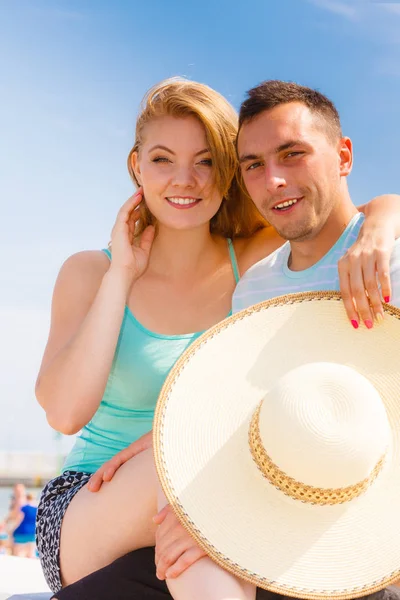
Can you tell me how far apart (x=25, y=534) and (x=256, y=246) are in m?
7.79

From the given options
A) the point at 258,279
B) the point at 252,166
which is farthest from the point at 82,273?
the point at 252,166

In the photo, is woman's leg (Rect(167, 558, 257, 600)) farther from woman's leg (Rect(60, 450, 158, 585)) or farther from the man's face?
the man's face

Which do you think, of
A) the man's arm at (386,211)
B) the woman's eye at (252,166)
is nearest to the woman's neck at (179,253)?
the woman's eye at (252,166)

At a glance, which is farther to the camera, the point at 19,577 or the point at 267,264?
the point at 19,577

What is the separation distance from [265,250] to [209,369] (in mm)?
1425

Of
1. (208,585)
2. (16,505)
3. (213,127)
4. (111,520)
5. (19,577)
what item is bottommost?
(16,505)

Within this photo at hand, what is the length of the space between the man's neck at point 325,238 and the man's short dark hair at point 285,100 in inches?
13.8

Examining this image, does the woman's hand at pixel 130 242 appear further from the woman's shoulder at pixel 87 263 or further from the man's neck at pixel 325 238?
the man's neck at pixel 325 238

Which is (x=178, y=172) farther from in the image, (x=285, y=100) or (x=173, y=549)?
(x=173, y=549)

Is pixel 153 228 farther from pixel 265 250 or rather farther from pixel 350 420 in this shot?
pixel 350 420

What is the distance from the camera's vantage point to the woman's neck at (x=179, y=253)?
11.5 ft

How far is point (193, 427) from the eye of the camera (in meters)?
2.15

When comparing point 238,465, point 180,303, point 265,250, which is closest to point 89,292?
point 180,303

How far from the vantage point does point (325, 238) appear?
10.0 feet
